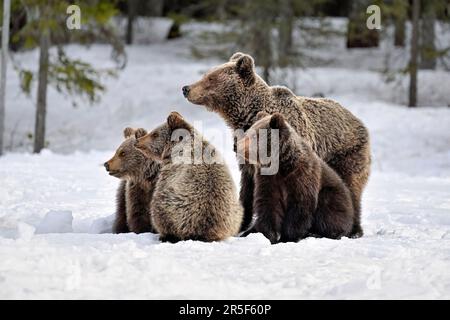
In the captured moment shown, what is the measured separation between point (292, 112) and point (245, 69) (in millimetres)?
687

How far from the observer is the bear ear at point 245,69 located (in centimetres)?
823

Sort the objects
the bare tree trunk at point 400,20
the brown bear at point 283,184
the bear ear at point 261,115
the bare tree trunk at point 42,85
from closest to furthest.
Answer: the brown bear at point 283,184, the bear ear at point 261,115, the bare tree trunk at point 42,85, the bare tree trunk at point 400,20

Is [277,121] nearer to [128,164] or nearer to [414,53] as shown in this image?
[128,164]

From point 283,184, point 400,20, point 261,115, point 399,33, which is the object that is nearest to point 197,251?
point 283,184

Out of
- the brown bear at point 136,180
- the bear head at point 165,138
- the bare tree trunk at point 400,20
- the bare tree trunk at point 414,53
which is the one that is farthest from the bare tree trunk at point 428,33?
the bear head at point 165,138

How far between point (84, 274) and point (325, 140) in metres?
3.65

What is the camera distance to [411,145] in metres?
20.9

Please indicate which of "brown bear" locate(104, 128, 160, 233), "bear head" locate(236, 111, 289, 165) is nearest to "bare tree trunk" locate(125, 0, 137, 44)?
"brown bear" locate(104, 128, 160, 233)

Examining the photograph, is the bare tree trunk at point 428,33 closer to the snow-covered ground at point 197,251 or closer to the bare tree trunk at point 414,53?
the bare tree trunk at point 414,53

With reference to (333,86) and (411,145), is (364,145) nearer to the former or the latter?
(411,145)

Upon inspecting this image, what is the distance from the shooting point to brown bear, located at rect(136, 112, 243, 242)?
6.85 meters

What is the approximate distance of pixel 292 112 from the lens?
8102 mm

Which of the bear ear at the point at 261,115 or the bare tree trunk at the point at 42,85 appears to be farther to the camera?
the bare tree trunk at the point at 42,85

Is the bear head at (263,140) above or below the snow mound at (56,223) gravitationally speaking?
above
